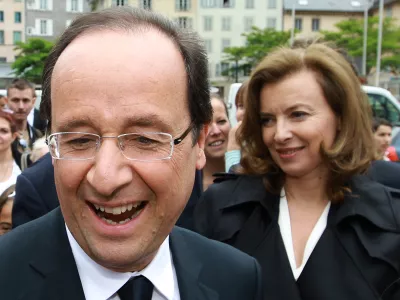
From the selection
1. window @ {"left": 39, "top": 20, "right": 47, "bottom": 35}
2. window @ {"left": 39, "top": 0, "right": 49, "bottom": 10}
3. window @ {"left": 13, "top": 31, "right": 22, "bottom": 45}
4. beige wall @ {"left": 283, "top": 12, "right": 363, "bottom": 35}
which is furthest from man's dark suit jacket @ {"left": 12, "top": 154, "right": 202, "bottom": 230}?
window @ {"left": 13, "top": 31, "right": 22, "bottom": 45}

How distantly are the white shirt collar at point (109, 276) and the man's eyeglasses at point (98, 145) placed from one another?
0.33 metres

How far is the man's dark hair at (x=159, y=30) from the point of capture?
1430mm

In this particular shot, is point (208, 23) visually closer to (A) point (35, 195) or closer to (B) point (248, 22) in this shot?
(B) point (248, 22)

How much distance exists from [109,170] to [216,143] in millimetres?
2865

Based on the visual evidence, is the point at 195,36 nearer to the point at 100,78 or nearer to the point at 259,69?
the point at 100,78

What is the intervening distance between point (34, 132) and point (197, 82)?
Answer: 4.96 meters

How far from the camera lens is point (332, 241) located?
2389mm

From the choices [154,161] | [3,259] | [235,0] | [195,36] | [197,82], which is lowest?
[3,259]

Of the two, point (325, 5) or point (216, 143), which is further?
point (325, 5)

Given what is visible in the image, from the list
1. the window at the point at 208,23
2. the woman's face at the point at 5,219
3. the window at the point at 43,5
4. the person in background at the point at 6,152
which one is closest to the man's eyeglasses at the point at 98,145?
the woman's face at the point at 5,219

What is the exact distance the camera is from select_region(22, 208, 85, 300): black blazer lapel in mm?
1498

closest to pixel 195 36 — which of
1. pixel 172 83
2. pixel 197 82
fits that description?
pixel 197 82

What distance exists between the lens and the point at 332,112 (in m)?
2.53

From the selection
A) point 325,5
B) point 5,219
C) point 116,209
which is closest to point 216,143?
point 5,219
